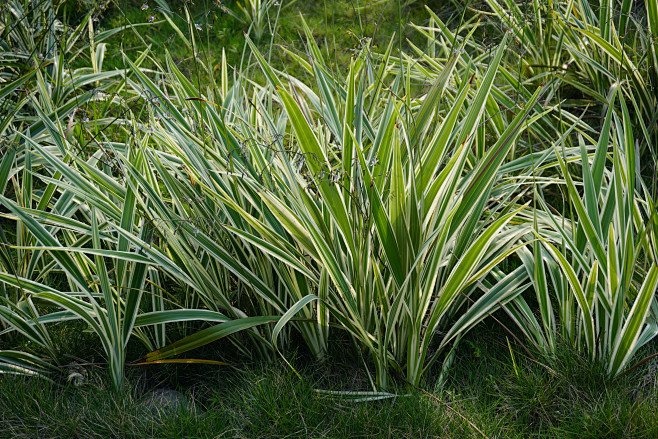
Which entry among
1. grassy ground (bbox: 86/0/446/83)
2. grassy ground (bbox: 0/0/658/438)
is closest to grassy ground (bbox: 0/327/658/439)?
grassy ground (bbox: 0/0/658/438)

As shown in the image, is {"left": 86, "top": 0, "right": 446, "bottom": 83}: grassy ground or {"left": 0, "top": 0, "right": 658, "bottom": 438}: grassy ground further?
{"left": 86, "top": 0, "right": 446, "bottom": 83}: grassy ground

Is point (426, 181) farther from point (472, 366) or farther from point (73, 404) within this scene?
point (73, 404)

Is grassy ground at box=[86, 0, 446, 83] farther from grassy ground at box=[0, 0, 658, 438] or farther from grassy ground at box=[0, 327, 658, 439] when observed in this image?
grassy ground at box=[0, 327, 658, 439]

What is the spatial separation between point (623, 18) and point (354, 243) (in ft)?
6.09

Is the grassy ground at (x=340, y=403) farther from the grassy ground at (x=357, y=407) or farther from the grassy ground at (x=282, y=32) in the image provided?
the grassy ground at (x=282, y=32)

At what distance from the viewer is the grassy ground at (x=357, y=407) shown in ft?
4.73

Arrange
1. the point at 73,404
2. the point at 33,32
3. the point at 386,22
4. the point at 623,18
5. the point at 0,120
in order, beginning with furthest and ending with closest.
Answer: the point at 386,22 → the point at 33,32 → the point at 623,18 → the point at 0,120 → the point at 73,404

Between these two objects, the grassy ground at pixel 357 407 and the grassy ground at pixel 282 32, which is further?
the grassy ground at pixel 282 32

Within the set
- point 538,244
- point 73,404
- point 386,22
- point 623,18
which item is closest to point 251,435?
point 73,404

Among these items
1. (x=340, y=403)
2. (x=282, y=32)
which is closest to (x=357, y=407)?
(x=340, y=403)

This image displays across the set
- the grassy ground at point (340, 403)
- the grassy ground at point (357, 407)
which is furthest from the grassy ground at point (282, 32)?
the grassy ground at point (357, 407)

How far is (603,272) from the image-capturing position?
1.53 metres

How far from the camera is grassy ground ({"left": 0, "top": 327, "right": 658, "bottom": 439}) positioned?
56.8 inches

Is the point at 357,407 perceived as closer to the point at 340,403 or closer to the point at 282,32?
the point at 340,403
